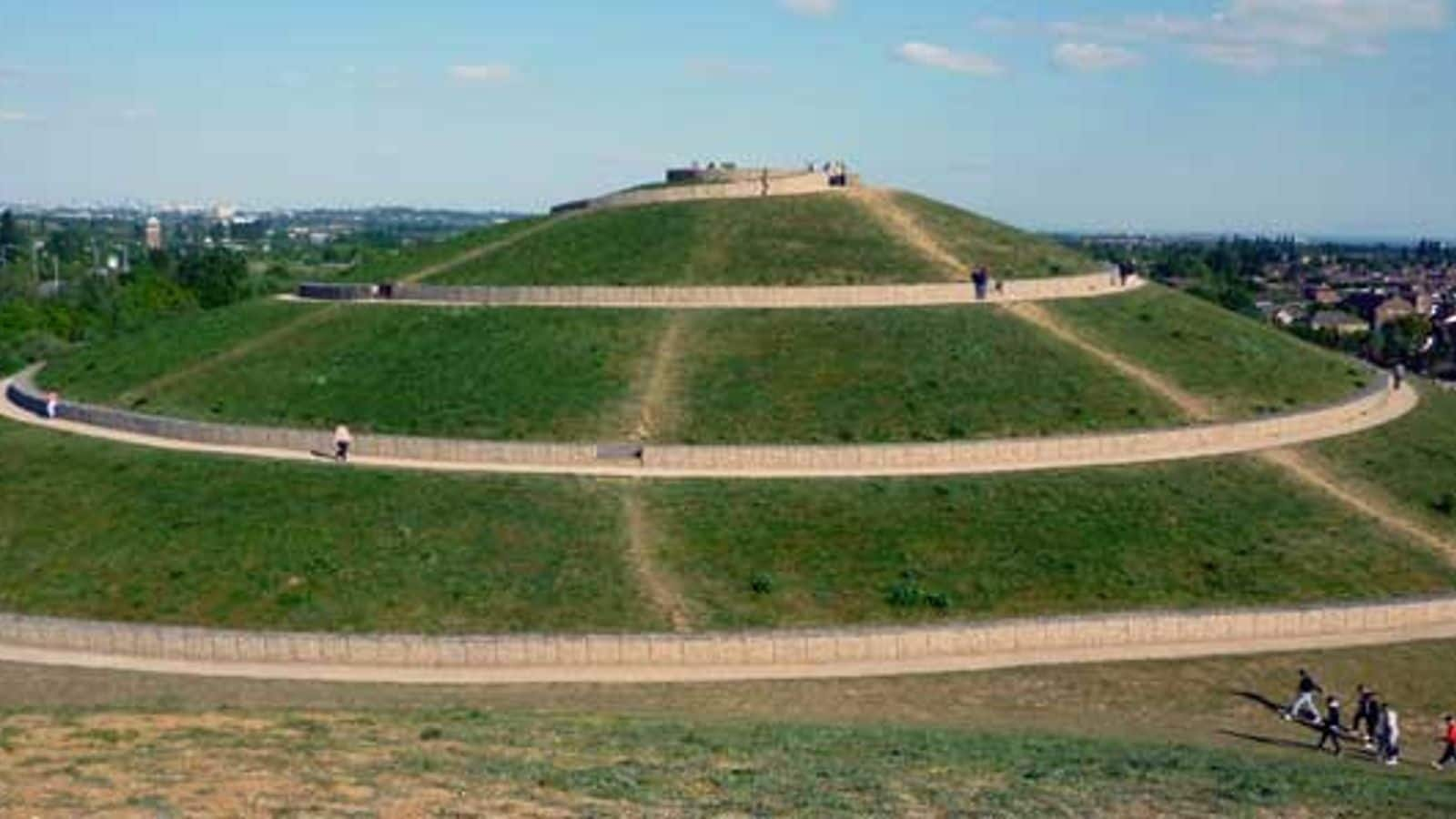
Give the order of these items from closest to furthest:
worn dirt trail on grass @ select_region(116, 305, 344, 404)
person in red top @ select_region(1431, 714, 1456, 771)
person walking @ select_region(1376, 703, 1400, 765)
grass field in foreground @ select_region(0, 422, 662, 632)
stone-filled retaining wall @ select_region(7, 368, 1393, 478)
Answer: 1. person in red top @ select_region(1431, 714, 1456, 771)
2. person walking @ select_region(1376, 703, 1400, 765)
3. grass field in foreground @ select_region(0, 422, 662, 632)
4. stone-filled retaining wall @ select_region(7, 368, 1393, 478)
5. worn dirt trail on grass @ select_region(116, 305, 344, 404)

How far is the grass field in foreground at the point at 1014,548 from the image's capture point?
1537 inches

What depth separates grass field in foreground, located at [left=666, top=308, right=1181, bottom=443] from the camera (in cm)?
5025

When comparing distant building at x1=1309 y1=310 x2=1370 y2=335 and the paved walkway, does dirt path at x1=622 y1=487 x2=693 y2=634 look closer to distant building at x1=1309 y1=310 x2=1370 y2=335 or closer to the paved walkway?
the paved walkway

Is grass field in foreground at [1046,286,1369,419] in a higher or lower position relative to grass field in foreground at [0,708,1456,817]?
higher

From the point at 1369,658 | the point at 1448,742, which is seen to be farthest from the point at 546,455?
the point at 1448,742

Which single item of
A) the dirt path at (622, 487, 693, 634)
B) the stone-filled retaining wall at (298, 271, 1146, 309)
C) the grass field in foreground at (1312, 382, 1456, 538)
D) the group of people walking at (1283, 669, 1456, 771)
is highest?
the stone-filled retaining wall at (298, 271, 1146, 309)

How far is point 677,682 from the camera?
34.5m

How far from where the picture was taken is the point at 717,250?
65.4 meters

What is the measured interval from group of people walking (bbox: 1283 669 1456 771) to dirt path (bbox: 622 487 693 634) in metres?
14.5

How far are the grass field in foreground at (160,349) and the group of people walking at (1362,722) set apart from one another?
141 feet

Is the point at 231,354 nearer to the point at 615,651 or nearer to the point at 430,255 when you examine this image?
the point at 430,255

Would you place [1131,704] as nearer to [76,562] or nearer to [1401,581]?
[1401,581]

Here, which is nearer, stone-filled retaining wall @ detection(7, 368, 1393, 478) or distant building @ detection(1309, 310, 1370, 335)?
stone-filled retaining wall @ detection(7, 368, 1393, 478)

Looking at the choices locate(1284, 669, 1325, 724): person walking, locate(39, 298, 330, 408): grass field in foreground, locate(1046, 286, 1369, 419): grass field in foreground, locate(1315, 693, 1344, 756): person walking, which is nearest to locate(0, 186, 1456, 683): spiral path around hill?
locate(1284, 669, 1325, 724): person walking
